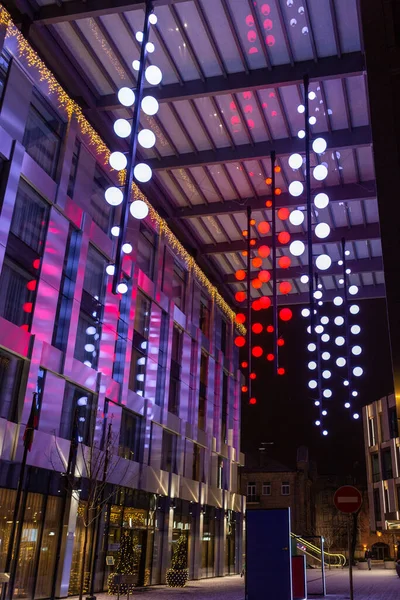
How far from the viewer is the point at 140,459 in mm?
22922

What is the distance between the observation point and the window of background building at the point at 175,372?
27.4 metres

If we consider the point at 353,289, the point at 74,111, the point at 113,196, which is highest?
the point at 74,111

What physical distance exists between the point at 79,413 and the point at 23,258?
531 cm

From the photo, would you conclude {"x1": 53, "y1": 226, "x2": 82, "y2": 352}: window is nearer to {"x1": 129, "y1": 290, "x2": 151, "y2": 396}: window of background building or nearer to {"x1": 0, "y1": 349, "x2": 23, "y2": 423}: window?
{"x1": 0, "y1": 349, "x2": 23, "y2": 423}: window

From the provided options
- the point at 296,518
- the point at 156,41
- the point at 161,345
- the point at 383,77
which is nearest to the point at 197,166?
the point at 156,41

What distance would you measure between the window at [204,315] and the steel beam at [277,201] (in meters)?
6.27

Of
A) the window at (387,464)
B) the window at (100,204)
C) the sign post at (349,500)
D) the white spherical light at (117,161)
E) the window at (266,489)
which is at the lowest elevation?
the sign post at (349,500)

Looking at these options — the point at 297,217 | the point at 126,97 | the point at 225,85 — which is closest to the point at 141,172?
the point at 126,97

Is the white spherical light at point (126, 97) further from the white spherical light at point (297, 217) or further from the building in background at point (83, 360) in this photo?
the white spherical light at point (297, 217)

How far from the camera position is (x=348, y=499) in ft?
34.2

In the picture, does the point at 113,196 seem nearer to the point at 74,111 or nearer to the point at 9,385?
the point at 9,385

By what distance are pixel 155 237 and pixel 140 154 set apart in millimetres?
3958

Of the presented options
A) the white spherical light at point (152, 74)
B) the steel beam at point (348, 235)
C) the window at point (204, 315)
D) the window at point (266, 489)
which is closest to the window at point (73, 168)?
the white spherical light at point (152, 74)

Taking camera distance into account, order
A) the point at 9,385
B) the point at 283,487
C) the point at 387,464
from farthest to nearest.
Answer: the point at 283,487, the point at 387,464, the point at 9,385
